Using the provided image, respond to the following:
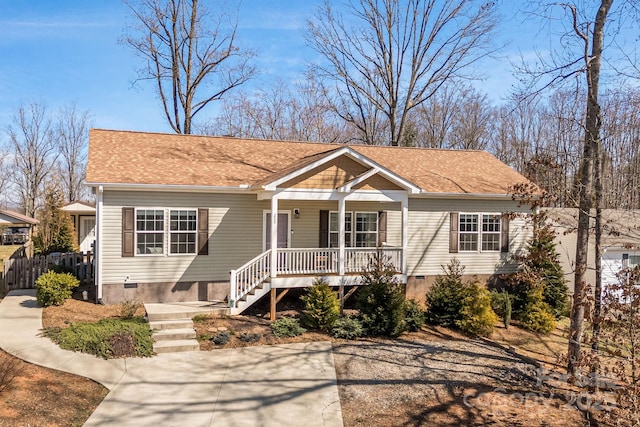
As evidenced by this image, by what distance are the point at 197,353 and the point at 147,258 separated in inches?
170

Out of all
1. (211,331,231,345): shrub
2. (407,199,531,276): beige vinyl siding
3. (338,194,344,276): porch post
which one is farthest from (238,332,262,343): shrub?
(407,199,531,276): beige vinyl siding

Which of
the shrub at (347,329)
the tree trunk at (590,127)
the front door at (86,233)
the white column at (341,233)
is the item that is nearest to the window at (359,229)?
the white column at (341,233)

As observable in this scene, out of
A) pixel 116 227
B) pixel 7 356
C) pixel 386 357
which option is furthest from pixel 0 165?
pixel 386 357

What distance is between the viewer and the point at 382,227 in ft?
53.1

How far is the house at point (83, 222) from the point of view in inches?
1148

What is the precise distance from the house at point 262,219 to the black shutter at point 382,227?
0.13 ft

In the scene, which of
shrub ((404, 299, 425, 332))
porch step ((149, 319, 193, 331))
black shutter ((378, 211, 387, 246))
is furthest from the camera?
black shutter ((378, 211, 387, 246))

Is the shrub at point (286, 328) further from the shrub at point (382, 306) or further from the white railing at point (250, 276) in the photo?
the shrub at point (382, 306)

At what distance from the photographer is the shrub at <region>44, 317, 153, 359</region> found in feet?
32.0

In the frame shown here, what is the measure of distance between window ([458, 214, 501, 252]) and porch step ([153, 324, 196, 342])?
997 centimetres

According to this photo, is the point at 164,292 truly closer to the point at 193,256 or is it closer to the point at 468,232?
the point at 193,256

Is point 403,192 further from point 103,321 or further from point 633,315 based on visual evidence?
point 103,321

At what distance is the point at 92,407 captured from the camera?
746 centimetres

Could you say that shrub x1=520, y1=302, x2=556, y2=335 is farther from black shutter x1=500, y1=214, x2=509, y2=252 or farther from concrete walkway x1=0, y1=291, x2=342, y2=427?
concrete walkway x1=0, y1=291, x2=342, y2=427
